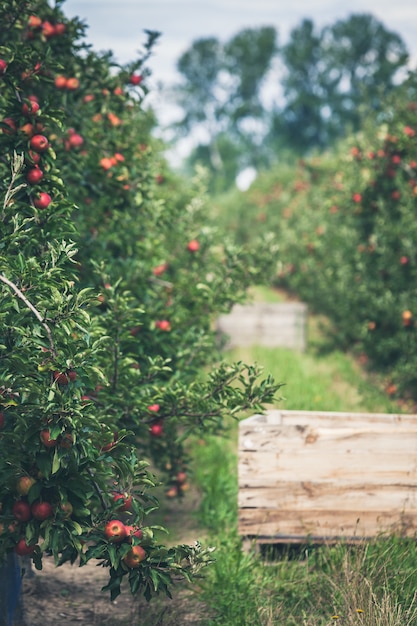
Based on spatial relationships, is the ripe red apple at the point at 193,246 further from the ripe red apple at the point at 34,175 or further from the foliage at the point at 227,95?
the foliage at the point at 227,95

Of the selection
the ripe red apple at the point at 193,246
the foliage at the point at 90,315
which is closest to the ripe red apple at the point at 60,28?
the foliage at the point at 90,315

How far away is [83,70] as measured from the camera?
4051 millimetres

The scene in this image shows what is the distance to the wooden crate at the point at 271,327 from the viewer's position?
30.2 ft

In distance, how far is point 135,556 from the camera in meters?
2.62

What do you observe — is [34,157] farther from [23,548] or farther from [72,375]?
[23,548]

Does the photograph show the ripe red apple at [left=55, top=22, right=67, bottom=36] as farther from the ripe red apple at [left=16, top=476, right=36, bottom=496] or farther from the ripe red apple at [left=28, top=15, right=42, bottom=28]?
the ripe red apple at [left=16, top=476, right=36, bottom=496]

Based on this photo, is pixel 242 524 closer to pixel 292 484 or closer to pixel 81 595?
pixel 292 484

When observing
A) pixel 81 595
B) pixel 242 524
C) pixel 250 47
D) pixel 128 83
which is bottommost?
pixel 81 595

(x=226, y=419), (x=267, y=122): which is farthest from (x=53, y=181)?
(x=267, y=122)

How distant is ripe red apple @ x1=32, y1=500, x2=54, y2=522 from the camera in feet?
8.66

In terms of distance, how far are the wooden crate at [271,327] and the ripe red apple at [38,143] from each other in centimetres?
621

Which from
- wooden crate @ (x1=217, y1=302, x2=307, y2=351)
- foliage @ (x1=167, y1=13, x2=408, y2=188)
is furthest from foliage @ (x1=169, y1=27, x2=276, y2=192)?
wooden crate @ (x1=217, y1=302, x2=307, y2=351)

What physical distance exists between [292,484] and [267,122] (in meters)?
37.2

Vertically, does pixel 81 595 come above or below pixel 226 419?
below
